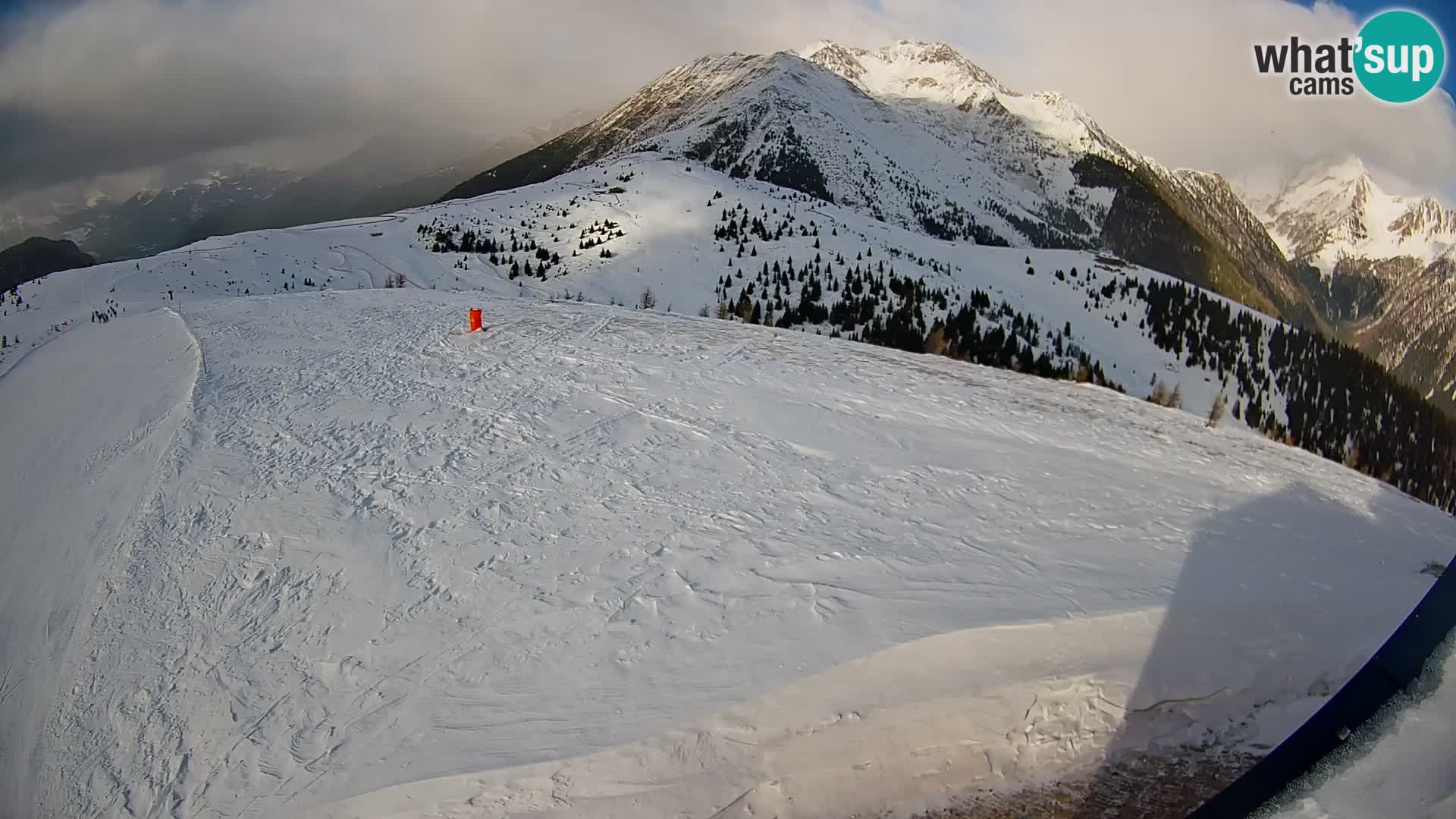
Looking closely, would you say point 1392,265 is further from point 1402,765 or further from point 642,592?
point 642,592

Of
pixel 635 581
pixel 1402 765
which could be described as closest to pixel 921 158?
pixel 635 581

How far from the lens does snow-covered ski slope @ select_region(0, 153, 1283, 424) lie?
17.3m

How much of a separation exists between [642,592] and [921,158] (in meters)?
131

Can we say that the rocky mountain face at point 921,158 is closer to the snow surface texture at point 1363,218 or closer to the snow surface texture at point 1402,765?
the snow surface texture at point 1363,218

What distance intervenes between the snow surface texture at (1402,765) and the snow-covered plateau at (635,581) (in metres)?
0.74

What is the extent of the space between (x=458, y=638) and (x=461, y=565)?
75 cm

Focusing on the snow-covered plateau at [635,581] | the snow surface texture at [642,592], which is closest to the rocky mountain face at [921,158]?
the snow-covered plateau at [635,581]

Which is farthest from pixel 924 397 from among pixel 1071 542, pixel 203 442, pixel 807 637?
pixel 203 442

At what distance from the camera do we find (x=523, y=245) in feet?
80.7

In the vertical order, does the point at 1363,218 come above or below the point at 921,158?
below

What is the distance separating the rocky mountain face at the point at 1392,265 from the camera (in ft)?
6.71

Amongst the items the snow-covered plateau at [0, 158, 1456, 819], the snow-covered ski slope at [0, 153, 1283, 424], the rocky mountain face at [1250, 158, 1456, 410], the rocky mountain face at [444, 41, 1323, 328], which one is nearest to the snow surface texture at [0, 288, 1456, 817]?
the snow-covered plateau at [0, 158, 1456, 819]

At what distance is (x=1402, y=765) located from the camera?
118cm

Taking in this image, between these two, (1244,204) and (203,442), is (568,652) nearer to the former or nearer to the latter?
(203,442)
